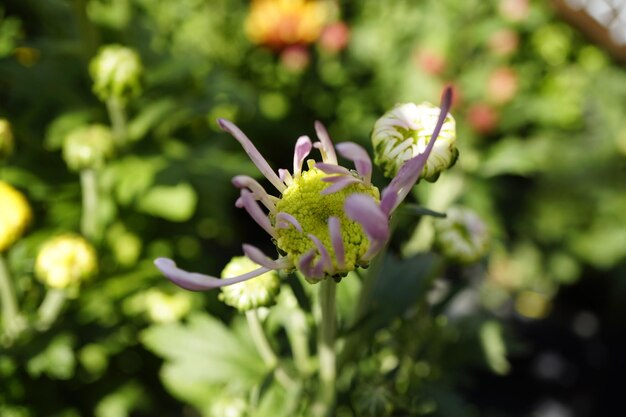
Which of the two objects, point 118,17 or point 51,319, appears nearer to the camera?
point 51,319

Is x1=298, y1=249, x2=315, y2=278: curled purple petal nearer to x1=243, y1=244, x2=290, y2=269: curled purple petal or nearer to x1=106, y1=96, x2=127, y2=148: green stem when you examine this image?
x1=243, y1=244, x2=290, y2=269: curled purple petal

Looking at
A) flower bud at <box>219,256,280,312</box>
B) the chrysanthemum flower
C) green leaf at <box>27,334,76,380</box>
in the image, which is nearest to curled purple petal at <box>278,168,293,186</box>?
the chrysanthemum flower

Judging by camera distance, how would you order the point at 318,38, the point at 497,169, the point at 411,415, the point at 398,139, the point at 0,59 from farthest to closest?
the point at 318,38
the point at 497,169
the point at 0,59
the point at 411,415
the point at 398,139

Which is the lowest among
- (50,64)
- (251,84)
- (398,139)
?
(251,84)

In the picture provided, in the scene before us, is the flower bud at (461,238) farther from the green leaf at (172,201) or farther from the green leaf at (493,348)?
the green leaf at (172,201)

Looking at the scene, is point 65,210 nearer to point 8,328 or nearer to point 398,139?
point 8,328

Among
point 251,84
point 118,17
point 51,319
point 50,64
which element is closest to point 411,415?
point 51,319

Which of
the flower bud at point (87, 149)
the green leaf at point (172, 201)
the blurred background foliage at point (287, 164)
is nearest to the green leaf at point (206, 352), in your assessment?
the blurred background foliage at point (287, 164)

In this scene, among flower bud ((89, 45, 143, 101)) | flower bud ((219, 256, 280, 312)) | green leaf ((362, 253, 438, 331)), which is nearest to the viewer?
flower bud ((219, 256, 280, 312))
